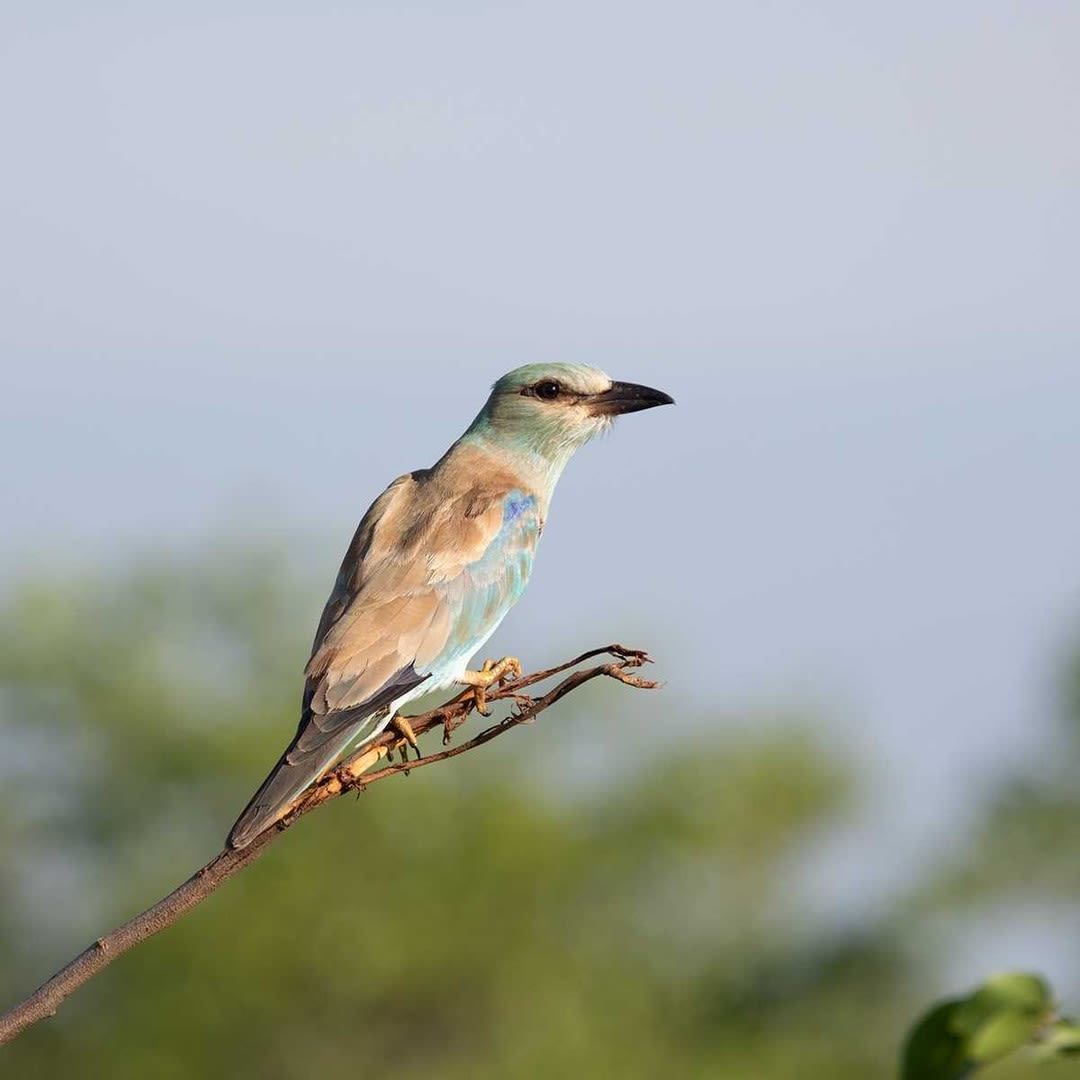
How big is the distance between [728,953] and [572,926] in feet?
11.2

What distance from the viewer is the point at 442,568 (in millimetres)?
6086

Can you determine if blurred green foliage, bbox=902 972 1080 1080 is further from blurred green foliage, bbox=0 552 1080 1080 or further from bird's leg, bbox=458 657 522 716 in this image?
blurred green foliage, bbox=0 552 1080 1080

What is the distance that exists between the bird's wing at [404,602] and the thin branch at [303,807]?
16cm

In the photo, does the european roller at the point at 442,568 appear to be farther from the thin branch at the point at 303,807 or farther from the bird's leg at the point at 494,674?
the thin branch at the point at 303,807

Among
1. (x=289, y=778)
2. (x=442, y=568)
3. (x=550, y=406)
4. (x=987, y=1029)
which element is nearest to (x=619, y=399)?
(x=550, y=406)

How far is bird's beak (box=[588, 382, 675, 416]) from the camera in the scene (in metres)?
7.03

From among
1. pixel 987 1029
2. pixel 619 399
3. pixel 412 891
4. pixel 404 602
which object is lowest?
pixel 987 1029

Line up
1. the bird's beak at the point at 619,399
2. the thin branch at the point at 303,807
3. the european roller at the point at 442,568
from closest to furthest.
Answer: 1. the thin branch at the point at 303,807
2. the european roller at the point at 442,568
3. the bird's beak at the point at 619,399

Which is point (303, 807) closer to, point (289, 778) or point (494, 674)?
point (289, 778)

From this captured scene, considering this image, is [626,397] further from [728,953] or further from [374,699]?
[728,953]

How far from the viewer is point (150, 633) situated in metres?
35.1

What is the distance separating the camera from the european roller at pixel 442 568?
16.8ft

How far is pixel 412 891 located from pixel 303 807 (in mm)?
30905

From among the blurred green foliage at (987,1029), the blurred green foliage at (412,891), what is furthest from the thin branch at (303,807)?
the blurred green foliage at (412,891)
